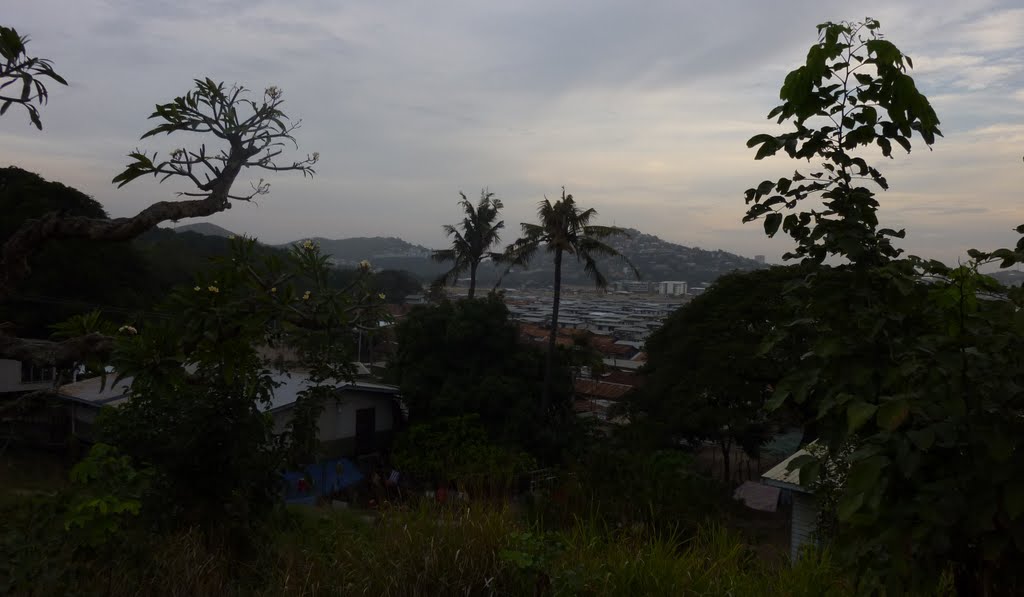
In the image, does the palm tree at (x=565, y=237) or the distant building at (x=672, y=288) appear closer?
the palm tree at (x=565, y=237)

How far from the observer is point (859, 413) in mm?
1636

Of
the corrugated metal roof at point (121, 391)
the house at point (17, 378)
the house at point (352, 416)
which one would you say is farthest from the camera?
the house at point (17, 378)

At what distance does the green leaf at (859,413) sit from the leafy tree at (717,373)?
1914cm

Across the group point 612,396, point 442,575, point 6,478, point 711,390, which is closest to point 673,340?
point 711,390

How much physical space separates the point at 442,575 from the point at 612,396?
37638 millimetres

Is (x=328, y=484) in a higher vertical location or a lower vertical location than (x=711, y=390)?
lower

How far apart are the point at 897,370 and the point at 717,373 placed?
20.7 m

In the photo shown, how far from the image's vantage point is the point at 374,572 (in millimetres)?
3404

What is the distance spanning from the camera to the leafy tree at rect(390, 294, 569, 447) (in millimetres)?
21812

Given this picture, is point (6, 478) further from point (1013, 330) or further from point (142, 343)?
point (1013, 330)

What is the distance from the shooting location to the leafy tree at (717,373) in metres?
21.4

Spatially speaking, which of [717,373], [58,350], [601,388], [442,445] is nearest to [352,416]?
[442,445]

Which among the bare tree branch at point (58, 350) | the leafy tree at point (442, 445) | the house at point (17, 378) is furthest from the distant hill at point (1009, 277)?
the house at point (17, 378)

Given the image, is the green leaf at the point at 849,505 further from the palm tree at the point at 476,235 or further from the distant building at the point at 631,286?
the distant building at the point at 631,286
